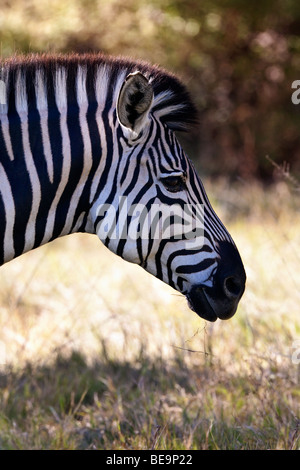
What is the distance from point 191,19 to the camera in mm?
13719

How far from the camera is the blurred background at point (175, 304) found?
4293mm

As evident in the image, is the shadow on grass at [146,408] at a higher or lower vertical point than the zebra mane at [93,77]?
lower

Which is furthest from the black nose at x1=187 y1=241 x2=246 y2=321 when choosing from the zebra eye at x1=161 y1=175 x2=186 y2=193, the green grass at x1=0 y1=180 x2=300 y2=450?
the zebra eye at x1=161 y1=175 x2=186 y2=193

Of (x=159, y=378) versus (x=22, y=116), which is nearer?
(x=22, y=116)

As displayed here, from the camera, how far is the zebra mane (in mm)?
3330

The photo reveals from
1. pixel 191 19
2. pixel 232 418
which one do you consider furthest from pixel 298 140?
pixel 232 418

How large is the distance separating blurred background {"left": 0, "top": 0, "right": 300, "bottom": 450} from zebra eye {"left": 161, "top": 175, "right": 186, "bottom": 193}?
3.22ft

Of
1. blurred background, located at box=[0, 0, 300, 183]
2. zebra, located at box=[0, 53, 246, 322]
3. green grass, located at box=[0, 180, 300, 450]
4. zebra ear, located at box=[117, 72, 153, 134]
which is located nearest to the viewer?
zebra ear, located at box=[117, 72, 153, 134]

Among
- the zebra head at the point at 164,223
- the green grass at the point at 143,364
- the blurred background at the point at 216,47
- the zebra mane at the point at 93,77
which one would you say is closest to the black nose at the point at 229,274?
the zebra head at the point at 164,223

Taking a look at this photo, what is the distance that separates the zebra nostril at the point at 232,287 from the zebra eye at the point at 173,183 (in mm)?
489

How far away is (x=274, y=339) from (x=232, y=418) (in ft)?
3.52

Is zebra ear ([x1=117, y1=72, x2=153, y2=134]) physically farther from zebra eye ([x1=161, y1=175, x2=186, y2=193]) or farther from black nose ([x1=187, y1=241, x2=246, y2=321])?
black nose ([x1=187, y1=241, x2=246, y2=321])

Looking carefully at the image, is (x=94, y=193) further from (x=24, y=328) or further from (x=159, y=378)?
(x=24, y=328)

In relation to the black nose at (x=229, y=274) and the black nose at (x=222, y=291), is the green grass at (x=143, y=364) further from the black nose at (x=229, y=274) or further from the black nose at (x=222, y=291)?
the black nose at (x=229, y=274)
